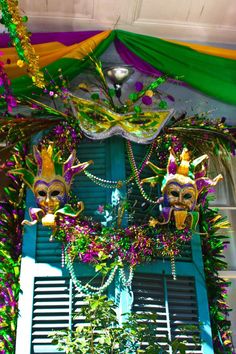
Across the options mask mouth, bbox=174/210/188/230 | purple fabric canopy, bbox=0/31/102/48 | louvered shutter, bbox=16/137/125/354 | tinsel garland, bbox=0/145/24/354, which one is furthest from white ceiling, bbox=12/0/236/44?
mask mouth, bbox=174/210/188/230

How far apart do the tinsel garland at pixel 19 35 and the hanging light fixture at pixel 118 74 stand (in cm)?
54

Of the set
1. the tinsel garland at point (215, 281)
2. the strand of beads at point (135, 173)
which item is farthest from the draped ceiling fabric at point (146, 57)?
the tinsel garland at point (215, 281)

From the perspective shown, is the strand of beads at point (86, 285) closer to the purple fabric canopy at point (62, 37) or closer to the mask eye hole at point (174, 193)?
the mask eye hole at point (174, 193)

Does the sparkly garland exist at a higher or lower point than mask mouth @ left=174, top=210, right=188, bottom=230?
higher

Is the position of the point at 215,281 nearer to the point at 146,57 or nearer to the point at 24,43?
the point at 146,57

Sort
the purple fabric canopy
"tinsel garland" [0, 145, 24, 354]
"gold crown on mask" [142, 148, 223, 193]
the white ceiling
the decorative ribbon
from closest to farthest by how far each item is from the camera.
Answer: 1. "tinsel garland" [0, 145, 24, 354]
2. "gold crown on mask" [142, 148, 223, 193]
3. the decorative ribbon
4. the purple fabric canopy
5. the white ceiling

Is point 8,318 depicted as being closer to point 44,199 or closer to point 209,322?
point 44,199

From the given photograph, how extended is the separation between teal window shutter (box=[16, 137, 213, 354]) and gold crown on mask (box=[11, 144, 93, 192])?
16 centimetres

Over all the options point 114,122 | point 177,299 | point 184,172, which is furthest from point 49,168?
point 177,299

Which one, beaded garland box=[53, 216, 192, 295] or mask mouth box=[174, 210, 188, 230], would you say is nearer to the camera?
beaded garland box=[53, 216, 192, 295]

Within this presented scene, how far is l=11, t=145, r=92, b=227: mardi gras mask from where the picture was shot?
3090 mm

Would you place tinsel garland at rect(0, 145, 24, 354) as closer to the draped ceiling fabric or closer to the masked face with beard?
the draped ceiling fabric

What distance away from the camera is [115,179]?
3.31m

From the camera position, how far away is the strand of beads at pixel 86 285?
117 inches
